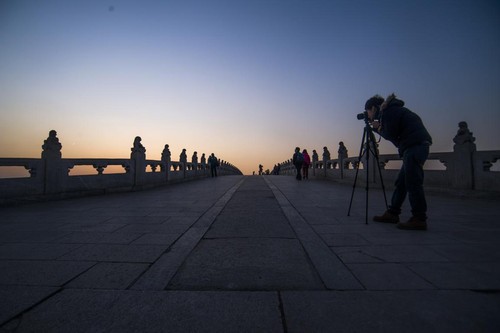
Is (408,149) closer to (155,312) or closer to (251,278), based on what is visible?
(251,278)

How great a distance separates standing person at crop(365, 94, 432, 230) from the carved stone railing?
9224 millimetres

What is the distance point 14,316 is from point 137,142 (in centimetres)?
1057

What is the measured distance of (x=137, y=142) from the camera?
11.3 metres

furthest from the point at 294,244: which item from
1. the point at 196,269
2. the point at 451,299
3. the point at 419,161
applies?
the point at 419,161

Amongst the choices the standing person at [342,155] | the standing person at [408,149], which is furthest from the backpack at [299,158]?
the standing person at [408,149]

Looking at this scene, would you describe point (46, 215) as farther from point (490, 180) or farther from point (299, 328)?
point (490, 180)

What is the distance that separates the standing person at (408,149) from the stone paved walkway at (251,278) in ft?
0.88

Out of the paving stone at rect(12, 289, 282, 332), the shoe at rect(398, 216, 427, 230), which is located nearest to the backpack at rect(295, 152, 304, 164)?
the shoe at rect(398, 216, 427, 230)

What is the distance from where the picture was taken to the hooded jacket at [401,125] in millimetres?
3803

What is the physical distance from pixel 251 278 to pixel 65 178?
8.73 m

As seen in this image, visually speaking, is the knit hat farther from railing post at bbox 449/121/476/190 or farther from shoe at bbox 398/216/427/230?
railing post at bbox 449/121/476/190

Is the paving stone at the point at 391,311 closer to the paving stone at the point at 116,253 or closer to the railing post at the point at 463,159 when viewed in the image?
the paving stone at the point at 116,253

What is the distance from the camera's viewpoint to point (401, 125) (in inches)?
155

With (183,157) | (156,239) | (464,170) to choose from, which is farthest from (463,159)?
(183,157)
